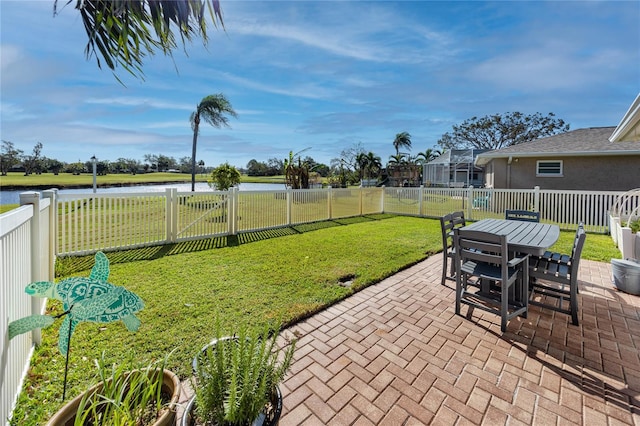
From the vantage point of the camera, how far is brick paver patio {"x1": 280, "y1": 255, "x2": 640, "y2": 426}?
1952 mm

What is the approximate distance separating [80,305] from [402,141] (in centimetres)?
4142

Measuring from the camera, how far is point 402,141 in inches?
1549

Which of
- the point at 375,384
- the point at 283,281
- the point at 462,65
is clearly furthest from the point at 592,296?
the point at 462,65

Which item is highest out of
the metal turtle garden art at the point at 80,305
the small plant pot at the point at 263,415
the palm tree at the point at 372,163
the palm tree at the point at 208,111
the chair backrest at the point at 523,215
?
the palm tree at the point at 208,111

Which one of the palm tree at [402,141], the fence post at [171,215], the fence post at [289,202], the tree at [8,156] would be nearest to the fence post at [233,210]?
the fence post at [171,215]

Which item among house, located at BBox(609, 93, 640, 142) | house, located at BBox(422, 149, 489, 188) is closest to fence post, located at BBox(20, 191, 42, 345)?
house, located at BBox(609, 93, 640, 142)

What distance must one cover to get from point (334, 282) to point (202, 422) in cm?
311

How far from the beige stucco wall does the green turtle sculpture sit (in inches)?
677

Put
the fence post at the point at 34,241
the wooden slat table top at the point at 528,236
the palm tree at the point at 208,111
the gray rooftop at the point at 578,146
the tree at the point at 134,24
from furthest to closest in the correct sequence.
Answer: the palm tree at the point at 208,111 → the gray rooftop at the point at 578,146 → the wooden slat table top at the point at 528,236 → the fence post at the point at 34,241 → the tree at the point at 134,24

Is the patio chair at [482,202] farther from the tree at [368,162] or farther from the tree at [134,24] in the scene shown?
the tree at [368,162]

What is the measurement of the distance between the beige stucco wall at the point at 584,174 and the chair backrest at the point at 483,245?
1415 cm

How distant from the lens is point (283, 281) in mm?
4383

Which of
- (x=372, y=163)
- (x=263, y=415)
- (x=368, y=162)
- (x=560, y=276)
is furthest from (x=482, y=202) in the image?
(x=372, y=163)

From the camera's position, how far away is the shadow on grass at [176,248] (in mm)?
4930
